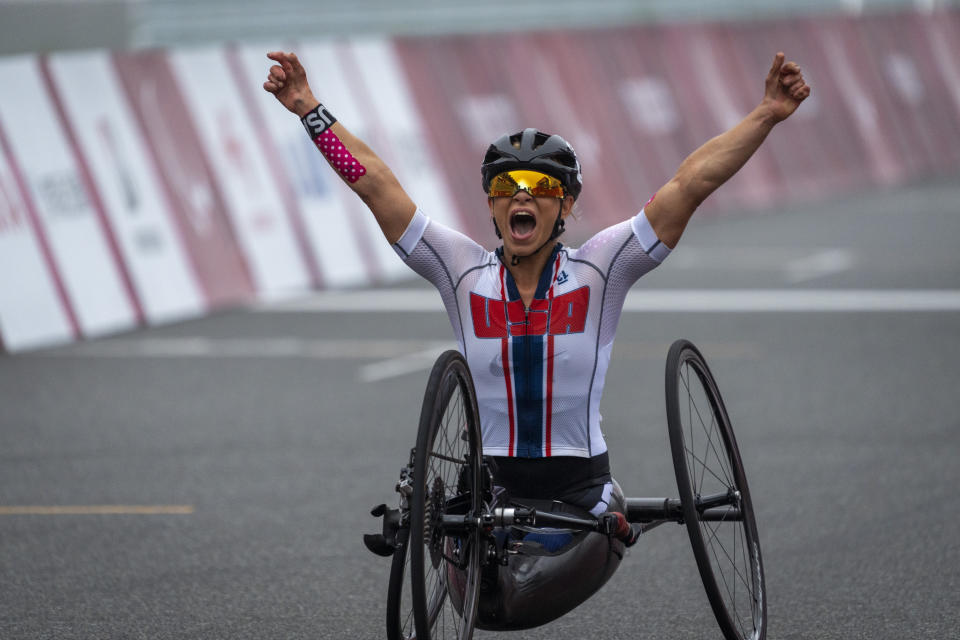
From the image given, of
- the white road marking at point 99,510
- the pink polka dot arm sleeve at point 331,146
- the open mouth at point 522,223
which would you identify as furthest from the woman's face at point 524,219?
the white road marking at point 99,510

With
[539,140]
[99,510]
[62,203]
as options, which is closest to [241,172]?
[62,203]

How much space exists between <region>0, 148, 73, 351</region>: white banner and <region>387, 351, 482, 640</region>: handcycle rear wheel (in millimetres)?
8259

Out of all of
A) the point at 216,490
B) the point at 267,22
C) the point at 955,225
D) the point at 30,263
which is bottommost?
the point at 955,225

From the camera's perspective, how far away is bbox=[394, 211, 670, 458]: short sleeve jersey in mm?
5168

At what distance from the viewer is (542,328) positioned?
5164 mm

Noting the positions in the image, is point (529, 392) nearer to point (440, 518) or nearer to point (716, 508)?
point (440, 518)

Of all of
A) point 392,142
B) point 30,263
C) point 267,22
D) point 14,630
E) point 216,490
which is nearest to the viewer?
point 14,630

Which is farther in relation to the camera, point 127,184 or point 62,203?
point 127,184

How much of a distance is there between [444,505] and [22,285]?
28.7 feet

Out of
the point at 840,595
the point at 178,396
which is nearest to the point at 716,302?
the point at 178,396

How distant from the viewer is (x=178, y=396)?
35.5ft

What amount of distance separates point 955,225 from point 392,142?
7.68 metres

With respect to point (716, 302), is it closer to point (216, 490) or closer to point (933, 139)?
point (216, 490)

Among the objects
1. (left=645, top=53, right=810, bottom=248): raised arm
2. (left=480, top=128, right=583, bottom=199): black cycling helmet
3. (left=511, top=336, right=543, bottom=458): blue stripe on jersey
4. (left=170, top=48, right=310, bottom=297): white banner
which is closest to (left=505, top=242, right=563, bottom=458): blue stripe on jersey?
(left=511, top=336, right=543, bottom=458): blue stripe on jersey
